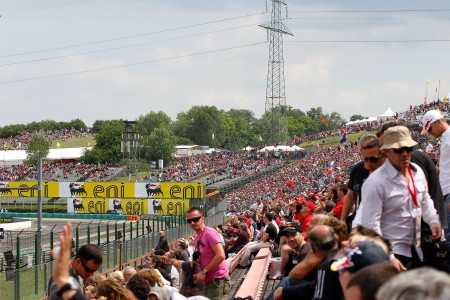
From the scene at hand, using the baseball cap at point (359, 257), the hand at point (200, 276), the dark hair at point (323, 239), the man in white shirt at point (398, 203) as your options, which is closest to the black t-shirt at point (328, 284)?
the dark hair at point (323, 239)

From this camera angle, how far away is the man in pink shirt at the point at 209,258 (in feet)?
30.5

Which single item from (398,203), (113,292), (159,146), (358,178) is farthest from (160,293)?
(159,146)

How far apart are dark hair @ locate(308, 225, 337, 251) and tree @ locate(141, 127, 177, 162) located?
158 meters

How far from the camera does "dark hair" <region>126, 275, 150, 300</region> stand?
805 centimetres

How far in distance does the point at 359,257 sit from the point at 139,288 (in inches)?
155

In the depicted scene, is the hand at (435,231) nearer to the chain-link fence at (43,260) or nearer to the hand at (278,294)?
the hand at (278,294)

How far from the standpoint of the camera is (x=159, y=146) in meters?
165

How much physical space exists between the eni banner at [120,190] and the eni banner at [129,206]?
870mm

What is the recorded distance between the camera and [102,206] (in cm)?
7262

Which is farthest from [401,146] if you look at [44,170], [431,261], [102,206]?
[44,170]

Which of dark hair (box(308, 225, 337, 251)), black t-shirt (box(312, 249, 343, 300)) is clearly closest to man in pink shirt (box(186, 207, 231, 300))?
dark hair (box(308, 225, 337, 251))

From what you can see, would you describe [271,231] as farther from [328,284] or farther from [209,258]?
[328,284]

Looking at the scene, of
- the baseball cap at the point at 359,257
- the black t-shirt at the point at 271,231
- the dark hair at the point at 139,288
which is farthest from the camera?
the black t-shirt at the point at 271,231

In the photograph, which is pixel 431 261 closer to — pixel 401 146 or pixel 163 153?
pixel 401 146
